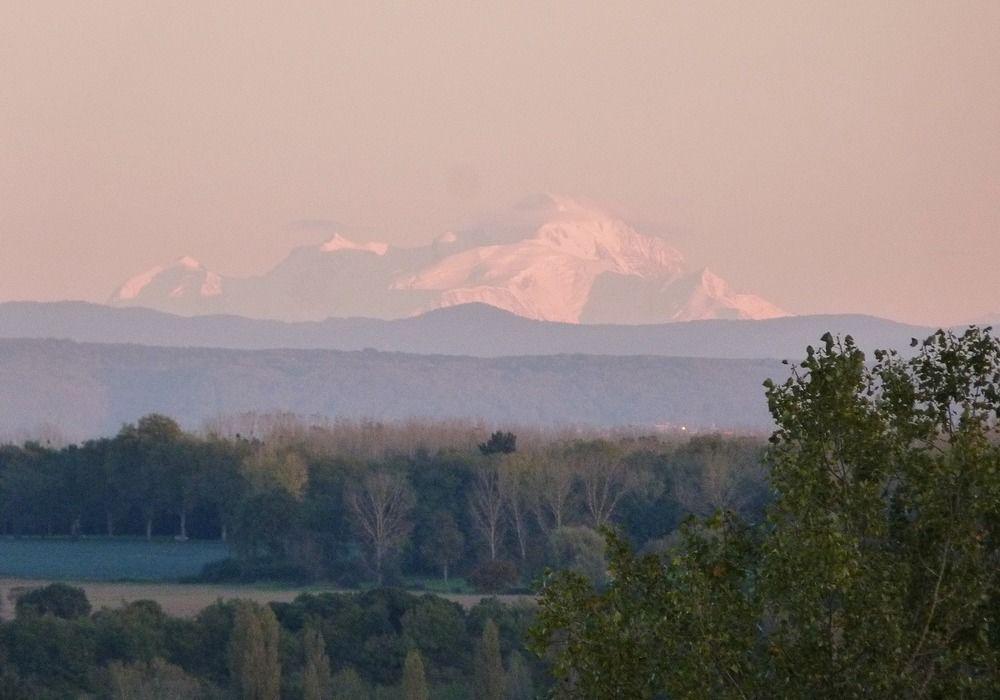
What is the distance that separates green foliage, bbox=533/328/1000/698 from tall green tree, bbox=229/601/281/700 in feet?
129

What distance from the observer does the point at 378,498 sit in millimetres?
96688

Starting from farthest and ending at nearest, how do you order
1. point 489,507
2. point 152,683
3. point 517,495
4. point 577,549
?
point 517,495, point 489,507, point 577,549, point 152,683

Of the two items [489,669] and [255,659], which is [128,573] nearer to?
[255,659]

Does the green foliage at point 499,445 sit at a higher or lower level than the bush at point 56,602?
higher

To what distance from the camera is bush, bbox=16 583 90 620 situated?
7169cm

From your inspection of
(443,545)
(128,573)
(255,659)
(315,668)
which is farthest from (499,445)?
(255,659)

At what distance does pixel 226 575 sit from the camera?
90.3 metres

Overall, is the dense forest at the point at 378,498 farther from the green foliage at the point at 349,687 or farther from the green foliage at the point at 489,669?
the green foliage at the point at 349,687

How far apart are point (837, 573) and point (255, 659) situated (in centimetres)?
4286

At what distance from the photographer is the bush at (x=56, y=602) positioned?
71688mm

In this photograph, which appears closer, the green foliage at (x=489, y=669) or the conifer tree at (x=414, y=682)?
the conifer tree at (x=414, y=682)

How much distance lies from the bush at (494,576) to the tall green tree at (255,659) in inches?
914

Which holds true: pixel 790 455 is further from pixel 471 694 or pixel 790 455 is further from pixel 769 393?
pixel 471 694

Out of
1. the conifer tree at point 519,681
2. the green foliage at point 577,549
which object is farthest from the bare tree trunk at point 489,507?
the conifer tree at point 519,681
